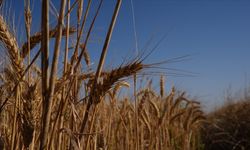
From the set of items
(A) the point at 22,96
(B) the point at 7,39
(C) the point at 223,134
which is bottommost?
(C) the point at 223,134

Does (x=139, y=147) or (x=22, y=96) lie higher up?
(x=22, y=96)

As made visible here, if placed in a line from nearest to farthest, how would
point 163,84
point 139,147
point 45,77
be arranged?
point 45,77, point 139,147, point 163,84

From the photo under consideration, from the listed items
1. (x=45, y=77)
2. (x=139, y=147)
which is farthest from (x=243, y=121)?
(x=45, y=77)

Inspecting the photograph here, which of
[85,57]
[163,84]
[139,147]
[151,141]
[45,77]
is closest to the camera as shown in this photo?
[45,77]

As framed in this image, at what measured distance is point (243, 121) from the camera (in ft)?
16.7

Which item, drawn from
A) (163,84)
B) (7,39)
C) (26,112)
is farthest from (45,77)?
(163,84)

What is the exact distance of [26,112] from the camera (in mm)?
1022

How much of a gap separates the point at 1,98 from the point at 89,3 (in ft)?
2.12

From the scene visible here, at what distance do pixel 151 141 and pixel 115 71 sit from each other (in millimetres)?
1673

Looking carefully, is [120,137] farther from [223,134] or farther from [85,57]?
[223,134]

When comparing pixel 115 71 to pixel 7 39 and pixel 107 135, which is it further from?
pixel 107 135

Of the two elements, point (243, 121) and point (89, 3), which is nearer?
point (89, 3)

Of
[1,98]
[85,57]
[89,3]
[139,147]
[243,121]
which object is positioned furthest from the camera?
[243,121]

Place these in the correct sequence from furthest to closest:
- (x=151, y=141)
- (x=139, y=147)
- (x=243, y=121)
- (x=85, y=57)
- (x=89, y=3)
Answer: (x=243, y=121)
(x=151, y=141)
(x=139, y=147)
(x=85, y=57)
(x=89, y=3)
